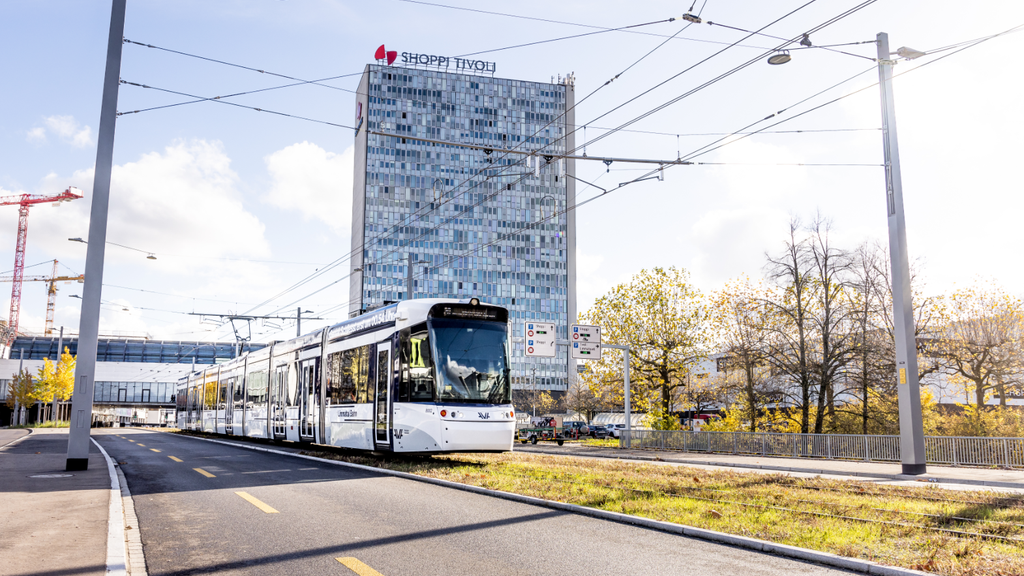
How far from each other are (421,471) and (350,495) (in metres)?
3.60

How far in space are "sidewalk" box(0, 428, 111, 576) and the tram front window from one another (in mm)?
6546

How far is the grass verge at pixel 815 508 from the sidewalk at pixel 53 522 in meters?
5.69

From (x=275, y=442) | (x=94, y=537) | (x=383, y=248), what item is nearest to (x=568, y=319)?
(x=383, y=248)

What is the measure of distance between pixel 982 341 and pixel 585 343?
18067 millimetres

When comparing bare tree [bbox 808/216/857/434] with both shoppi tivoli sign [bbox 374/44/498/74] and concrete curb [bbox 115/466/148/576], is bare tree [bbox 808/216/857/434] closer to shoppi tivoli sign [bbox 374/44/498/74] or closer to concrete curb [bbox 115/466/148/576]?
concrete curb [bbox 115/466/148/576]

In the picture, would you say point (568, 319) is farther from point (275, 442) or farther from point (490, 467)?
point (490, 467)

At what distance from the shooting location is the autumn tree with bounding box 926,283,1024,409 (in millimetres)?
33406

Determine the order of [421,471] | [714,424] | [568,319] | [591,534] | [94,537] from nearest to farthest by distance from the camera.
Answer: [94,537]
[591,534]
[421,471]
[714,424]
[568,319]

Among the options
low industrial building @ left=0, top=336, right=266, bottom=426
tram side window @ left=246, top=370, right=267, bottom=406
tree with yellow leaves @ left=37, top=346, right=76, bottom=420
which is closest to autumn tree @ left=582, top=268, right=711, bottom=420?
tram side window @ left=246, top=370, right=267, bottom=406

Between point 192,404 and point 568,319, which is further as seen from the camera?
point 568,319

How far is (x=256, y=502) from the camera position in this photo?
35.1ft

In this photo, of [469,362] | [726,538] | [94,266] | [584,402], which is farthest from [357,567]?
[584,402]

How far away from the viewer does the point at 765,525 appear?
8.51 metres

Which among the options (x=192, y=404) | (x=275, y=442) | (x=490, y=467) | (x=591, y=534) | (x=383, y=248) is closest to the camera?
(x=591, y=534)
